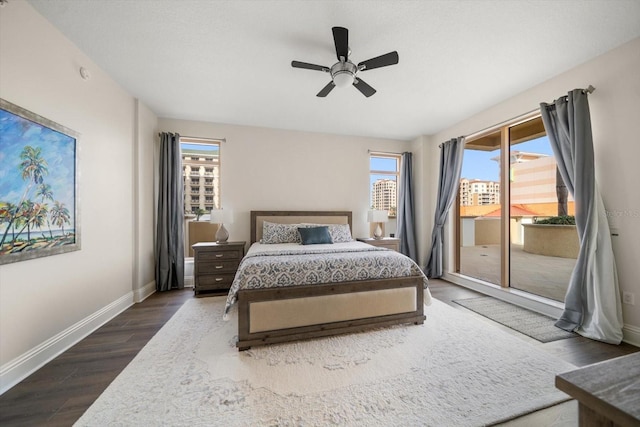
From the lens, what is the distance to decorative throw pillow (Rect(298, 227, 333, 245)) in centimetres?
363

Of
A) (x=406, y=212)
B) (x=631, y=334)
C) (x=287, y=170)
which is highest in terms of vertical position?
(x=287, y=170)

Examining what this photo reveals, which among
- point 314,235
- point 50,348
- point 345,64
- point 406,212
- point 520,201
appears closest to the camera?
point 50,348


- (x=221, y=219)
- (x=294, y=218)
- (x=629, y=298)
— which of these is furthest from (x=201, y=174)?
(x=629, y=298)

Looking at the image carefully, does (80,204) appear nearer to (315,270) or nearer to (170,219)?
→ (170,219)

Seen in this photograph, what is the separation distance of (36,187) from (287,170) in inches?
123

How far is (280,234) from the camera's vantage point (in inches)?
151

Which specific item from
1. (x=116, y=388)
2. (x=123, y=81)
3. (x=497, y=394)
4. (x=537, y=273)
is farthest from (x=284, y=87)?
(x=537, y=273)

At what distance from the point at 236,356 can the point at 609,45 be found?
14.5 ft

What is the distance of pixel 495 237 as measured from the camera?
629 cm

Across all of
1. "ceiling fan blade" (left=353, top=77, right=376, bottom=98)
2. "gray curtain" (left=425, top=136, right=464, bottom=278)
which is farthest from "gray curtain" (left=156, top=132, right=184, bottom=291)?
"gray curtain" (left=425, top=136, right=464, bottom=278)

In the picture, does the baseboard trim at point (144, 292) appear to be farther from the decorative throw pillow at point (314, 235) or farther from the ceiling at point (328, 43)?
the ceiling at point (328, 43)

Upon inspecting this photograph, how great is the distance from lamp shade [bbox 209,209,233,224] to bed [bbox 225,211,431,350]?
1.43 meters

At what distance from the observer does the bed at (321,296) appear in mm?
2127

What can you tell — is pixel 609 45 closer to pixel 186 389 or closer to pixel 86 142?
pixel 186 389
